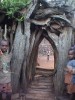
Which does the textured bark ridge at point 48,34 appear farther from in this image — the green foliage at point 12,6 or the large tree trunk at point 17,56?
the green foliage at point 12,6

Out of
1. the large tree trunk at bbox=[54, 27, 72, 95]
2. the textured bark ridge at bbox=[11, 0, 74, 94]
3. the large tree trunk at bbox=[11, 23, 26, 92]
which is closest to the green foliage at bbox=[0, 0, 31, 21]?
the textured bark ridge at bbox=[11, 0, 74, 94]

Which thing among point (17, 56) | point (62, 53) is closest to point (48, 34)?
point (62, 53)

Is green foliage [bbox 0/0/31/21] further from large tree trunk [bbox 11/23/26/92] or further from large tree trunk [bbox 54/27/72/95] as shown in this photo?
large tree trunk [bbox 54/27/72/95]

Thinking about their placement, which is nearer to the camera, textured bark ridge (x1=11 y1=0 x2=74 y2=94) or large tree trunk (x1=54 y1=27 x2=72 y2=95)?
textured bark ridge (x1=11 y1=0 x2=74 y2=94)

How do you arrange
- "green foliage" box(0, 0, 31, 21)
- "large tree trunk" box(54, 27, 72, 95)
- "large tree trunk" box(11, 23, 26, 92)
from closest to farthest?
"green foliage" box(0, 0, 31, 21) < "large tree trunk" box(11, 23, 26, 92) < "large tree trunk" box(54, 27, 72, 95)

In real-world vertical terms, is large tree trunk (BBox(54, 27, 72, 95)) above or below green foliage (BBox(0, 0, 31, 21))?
below

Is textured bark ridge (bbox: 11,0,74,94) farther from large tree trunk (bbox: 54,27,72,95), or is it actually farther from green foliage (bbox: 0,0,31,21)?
green foliage (bbox: 0,0,31,21)

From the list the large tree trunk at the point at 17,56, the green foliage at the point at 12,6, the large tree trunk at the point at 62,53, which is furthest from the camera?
the large tree trunk at the point at 62,53

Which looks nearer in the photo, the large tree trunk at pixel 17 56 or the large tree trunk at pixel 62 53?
the large tree trunk at pixel 17 56

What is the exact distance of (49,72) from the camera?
11.5m

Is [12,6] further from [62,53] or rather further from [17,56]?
[62,53]

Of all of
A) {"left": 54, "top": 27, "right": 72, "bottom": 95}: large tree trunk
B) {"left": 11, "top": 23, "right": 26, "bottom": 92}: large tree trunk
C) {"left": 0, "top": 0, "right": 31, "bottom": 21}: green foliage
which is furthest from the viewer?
{"left": 54, "top": 27, "right": 72, "bottom": 95}: large tree trunk

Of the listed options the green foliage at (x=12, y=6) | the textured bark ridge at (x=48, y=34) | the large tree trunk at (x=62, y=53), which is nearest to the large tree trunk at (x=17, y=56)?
the textured bark ridge at (x=48, y=34)

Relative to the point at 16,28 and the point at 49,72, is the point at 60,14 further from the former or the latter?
the point at 49,72
